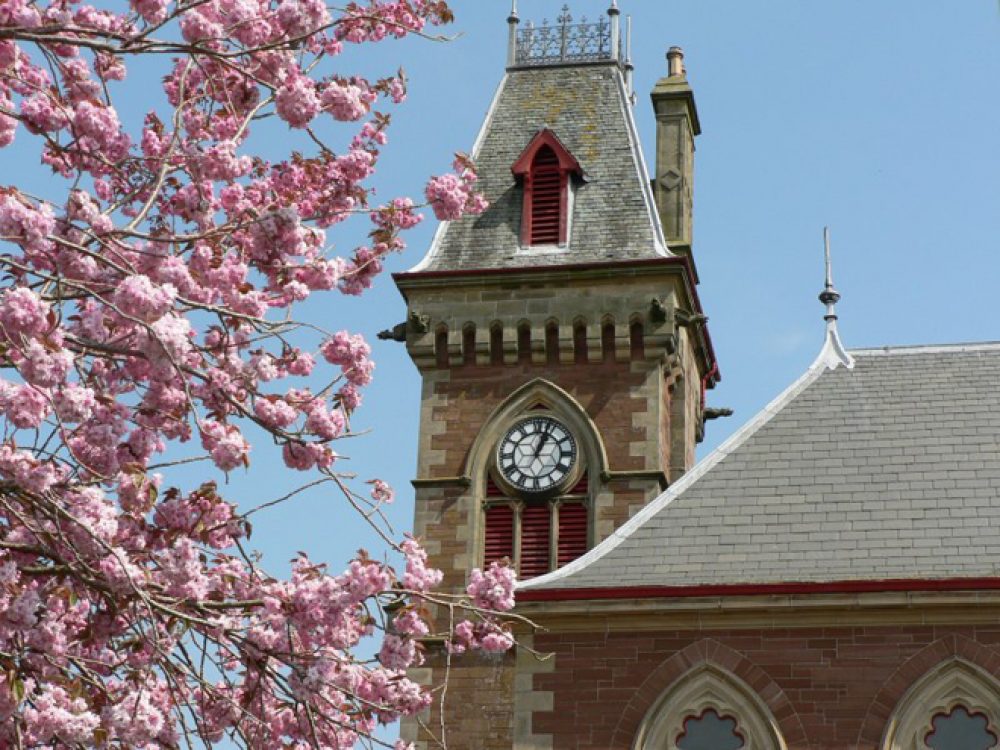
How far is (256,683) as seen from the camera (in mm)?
10016

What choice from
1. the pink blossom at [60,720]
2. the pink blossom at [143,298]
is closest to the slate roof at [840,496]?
the pink blossom at [60,720]

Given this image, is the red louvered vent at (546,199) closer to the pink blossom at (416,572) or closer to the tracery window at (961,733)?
the tracery window at (961,733)

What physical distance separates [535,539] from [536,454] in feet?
4.15

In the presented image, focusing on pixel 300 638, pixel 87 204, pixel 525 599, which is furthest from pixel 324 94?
pixel 525 599

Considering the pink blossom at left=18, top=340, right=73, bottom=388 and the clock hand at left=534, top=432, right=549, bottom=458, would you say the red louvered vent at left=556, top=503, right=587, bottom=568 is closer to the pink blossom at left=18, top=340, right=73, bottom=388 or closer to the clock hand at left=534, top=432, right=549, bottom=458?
the clock hand at left=534, top=432, right=549, bottom=458

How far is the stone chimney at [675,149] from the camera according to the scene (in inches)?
1166

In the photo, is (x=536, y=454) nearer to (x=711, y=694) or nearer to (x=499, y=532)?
(x=499, y=532)

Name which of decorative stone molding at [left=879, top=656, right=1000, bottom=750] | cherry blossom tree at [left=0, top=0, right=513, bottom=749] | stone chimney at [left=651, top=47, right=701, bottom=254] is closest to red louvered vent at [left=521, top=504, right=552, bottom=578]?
stone chimney at [left=651, top=47, right=701, bottom=254]

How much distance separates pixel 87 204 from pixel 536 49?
2272cm

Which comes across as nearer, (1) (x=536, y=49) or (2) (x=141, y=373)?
(2) (x=141, y=373)

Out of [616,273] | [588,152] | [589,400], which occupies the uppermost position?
[588,152]

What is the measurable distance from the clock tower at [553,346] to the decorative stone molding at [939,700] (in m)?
9.30

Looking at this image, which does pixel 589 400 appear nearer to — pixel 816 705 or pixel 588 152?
pixel 588 152

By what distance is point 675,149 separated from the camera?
100 feet
